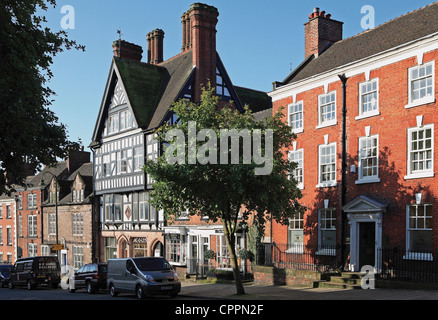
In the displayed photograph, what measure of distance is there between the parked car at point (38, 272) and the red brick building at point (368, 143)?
14668 mm

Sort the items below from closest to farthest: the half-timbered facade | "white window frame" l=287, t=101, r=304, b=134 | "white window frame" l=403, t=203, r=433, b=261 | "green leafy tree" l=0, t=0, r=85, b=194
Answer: "green leafy tree" l=0, t=0, r=85, b=194, "white window frame" l=403, t=203, r=433, b=261, "white window frame" l=287, t=101, r=304, b=134, the half-timbered facade

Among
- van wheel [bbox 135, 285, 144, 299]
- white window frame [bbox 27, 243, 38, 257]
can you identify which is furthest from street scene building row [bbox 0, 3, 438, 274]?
white window frame [bbox 27, 243, 38, 257]

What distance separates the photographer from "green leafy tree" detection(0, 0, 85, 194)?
51.8 ft

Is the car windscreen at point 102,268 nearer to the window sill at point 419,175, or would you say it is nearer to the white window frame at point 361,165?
the white window frame at point 361,165

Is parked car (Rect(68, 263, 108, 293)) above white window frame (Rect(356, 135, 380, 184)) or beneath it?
beneath

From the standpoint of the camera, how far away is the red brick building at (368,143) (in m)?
21.2

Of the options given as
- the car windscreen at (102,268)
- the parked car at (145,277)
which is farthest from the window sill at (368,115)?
the car windscreen at (102,268)

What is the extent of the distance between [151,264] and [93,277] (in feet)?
20.7

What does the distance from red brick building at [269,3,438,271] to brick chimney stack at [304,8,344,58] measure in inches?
46.8

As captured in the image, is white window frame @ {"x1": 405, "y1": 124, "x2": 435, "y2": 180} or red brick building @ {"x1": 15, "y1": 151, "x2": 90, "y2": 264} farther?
red brick building @ {"x1": 15, "y1": 151, "x2": 90, "y2": 264}

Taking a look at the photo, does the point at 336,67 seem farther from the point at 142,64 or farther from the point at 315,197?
the point at 142,64

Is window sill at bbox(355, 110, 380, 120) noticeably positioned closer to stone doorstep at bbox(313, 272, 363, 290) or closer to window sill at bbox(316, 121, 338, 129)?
window sill at bbox(316, 121, 338, 129)

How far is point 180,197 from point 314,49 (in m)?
13.5

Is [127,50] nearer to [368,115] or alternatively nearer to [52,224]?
[52,224]
